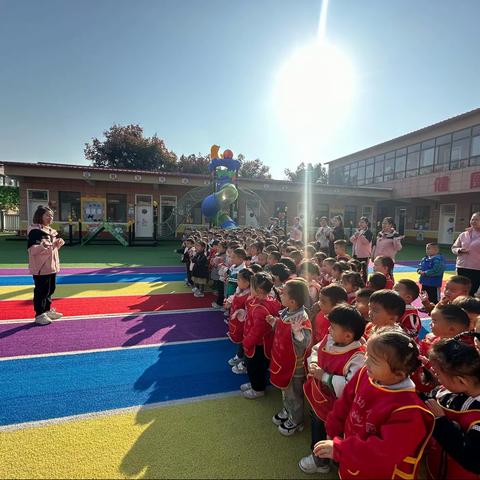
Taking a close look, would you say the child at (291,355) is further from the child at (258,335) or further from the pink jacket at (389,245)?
the pink jacket at (389,245)

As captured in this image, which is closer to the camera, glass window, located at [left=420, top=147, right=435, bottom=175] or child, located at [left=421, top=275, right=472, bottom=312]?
A: child, located at [left=421, top=275, right=472, bottom=312]

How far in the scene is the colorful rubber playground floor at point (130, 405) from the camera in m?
2.27

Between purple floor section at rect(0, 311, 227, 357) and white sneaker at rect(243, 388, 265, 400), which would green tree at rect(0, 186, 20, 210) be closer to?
purple floor section at rect(0, 311, 227, 357)

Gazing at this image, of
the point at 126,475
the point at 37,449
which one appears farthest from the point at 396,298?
the point at 37,449

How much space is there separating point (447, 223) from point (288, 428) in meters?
23.7

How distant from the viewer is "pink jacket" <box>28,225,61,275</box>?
482 cm

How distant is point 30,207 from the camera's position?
1780 cm

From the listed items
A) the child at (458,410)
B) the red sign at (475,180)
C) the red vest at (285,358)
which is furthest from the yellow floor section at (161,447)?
the red sign at (475,180)

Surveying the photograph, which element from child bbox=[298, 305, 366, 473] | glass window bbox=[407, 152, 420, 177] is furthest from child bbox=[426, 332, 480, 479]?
glass window bbox=[407, 152, 420, 177]

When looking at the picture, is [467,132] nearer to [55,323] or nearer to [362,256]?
[362,256]

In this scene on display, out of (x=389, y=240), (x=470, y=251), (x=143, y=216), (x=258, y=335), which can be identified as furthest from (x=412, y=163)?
(x=258, y=335)

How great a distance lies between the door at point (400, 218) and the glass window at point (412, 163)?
3.14 m

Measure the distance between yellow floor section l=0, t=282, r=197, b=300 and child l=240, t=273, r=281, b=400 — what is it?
180 inches

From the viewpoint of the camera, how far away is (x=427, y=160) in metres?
21.6
